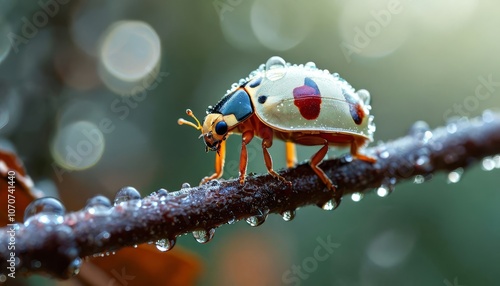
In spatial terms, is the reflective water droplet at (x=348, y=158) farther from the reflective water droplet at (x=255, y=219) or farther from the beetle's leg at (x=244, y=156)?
the reflective water droplet at (x=255, y=219)

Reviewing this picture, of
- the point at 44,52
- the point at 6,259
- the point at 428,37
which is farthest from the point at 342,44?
the point at 6,259

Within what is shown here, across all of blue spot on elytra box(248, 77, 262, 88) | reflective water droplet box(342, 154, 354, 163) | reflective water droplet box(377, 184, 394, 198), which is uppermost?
blue spot on elytra box(248, 77, 262, 88)

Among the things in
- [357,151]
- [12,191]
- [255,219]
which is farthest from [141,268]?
[357,151]

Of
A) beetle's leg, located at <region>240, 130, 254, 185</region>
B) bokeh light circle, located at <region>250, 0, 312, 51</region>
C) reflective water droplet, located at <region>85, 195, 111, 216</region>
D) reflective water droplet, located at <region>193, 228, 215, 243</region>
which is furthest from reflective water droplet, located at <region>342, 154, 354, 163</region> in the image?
bokeh light circle, located at <region>250, 0, 312, 51</region>

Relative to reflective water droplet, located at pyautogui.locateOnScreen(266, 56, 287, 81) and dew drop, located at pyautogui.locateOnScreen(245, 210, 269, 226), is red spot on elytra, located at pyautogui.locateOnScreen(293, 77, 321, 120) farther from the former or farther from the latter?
dew drop, located at pyautogui.locateOnScreen(245, 210, 269, 226)

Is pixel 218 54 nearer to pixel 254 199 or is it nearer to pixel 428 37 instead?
pixel 428 37

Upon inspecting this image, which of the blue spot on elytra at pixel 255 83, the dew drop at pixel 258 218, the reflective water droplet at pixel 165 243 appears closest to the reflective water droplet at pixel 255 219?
the dew drop at pixel 258 218

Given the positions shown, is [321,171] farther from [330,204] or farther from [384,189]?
[384,189]

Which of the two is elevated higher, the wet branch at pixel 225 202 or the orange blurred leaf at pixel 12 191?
the orange blurred leaf at pixel 12 191
